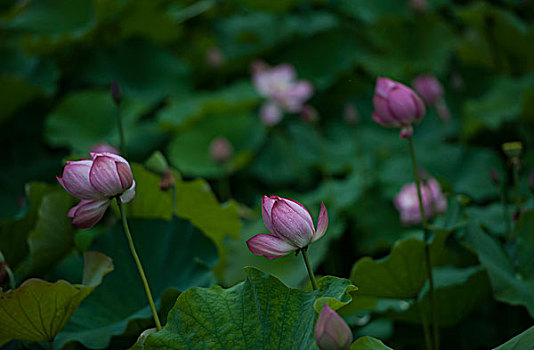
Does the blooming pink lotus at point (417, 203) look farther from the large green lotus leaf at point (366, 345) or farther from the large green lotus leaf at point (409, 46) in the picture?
the large green lotus leaf at point (409, 46)

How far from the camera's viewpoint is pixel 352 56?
94.7 inches

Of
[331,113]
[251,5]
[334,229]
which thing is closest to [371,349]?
[334,229]

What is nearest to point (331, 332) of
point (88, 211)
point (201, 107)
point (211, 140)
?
point (88, 211)

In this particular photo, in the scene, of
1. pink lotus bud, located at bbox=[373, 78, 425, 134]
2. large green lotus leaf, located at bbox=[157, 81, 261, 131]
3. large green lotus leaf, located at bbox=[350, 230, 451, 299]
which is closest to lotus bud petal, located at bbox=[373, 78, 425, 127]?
pink lotus bud, located at bbox=[373, 78, 425, 134]

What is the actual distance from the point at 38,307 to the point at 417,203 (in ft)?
3.04

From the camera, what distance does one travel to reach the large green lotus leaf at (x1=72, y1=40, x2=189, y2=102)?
2.23 m

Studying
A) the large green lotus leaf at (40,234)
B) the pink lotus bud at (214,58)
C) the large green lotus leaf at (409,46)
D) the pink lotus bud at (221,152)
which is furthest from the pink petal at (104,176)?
the large green lotus leaf at (409,46)

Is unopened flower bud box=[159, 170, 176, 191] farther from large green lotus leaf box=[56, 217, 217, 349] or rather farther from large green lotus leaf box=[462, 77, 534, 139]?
large green lotus leaf box=[462, 77, 534, 139]

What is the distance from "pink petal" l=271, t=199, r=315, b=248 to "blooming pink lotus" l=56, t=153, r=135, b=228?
204 mm

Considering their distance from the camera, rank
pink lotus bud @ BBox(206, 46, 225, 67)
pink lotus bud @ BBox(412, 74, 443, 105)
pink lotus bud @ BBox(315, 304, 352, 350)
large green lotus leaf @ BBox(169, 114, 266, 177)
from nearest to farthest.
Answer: pink lotus bud @ BBox(315, 304, 352, 350), pink lotus bud @ BBox(412, 74, 443, 105), large green lotus leaf @ BBox(169, 114, 266, 177), pink lotus bud @ BBox(206, 46, 225, 67)

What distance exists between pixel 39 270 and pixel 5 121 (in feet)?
3.60

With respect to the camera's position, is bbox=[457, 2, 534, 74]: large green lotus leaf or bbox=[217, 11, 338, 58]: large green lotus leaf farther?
bbox=[217, 11, 338, 58]: large green lotus leaf

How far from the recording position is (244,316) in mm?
690

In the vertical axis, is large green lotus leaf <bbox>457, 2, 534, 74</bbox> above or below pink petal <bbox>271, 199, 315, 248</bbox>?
below
